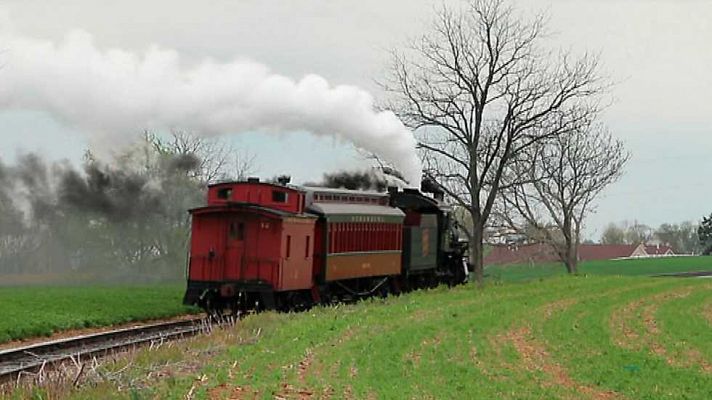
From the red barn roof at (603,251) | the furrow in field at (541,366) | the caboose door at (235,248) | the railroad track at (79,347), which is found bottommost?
the railroad track at (79,347)

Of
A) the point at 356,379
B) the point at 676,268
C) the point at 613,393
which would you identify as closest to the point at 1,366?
the point at 356,379

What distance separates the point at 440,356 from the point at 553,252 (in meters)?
48.8

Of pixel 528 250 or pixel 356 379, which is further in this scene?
pixel 528 250

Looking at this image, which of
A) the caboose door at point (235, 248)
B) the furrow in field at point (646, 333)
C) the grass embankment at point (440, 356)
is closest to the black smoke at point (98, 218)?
A: the caboose door at point (235, 248)

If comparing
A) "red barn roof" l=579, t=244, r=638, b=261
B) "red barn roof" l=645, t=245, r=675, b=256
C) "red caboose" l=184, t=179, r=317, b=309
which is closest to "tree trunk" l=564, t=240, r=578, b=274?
"red caboose" l=184, t=179, r=317, b=309

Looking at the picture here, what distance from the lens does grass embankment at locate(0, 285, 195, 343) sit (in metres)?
21.0

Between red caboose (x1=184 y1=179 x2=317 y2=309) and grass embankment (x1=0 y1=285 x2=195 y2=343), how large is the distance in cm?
224

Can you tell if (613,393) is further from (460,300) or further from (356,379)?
(460,300)

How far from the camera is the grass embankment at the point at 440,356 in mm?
11898

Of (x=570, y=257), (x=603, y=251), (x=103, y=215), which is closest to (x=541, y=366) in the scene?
(x=103, y=215)

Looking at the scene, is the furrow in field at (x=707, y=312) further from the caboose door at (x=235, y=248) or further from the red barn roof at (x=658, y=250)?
the red barn roof at (x=658, y=250)

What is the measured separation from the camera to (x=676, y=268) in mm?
80250

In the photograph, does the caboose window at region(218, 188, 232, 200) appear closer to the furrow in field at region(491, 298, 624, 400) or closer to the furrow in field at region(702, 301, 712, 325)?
the furrow in field at region(491, 298, 624, 400)

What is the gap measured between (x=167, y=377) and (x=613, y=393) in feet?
17.6
